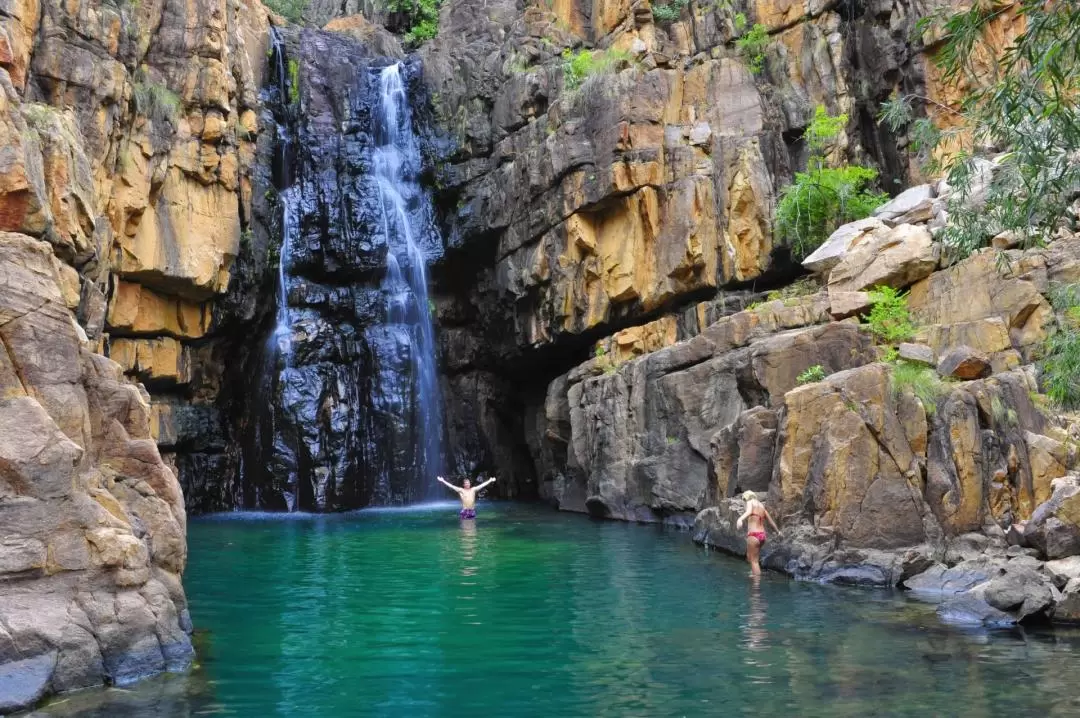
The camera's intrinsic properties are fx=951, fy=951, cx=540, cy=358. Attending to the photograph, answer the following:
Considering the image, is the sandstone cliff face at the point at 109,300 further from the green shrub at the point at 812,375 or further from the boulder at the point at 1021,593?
the green shrub at the point at 812,375

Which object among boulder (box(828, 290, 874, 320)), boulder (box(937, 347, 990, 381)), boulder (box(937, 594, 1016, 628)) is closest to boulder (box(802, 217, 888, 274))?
boulder (box(828, 290, 874, 320))

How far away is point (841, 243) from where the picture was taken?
2391cm

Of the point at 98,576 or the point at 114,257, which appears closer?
the point at 98,576

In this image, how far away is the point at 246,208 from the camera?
31297 mm

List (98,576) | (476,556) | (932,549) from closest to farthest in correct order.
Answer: (98,576), (932,549), (476,556)

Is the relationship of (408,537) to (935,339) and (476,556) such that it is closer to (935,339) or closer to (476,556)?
(476,556)

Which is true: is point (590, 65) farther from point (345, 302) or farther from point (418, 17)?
point (418, 17)

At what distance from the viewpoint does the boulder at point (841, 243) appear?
23531 mm

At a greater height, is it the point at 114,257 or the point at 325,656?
the point at 114,257

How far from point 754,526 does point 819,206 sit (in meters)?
14.2

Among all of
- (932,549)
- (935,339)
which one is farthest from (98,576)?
(935,339)

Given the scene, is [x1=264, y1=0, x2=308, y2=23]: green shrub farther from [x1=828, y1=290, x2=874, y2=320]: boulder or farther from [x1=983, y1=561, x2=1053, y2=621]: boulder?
[x1=983, y1=561, x2=1053, y2=621]: boulder

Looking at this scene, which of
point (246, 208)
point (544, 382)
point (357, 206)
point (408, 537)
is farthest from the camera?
point (544, 382)

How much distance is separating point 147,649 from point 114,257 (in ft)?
65.0
